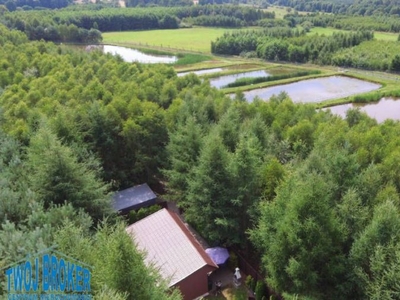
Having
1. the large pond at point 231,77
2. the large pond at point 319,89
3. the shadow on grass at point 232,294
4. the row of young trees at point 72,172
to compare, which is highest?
the row of young trees at point 72,172

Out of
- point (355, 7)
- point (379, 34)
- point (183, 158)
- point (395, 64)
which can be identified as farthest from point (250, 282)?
point (355, 7)

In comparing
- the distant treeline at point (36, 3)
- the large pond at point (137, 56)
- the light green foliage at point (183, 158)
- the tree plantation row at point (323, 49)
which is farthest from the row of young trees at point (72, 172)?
the distant treeline at point (36, 3)

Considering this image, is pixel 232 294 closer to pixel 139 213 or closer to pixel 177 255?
pixel 177 255

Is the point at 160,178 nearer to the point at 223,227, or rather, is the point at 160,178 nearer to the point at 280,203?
the point at 223,227

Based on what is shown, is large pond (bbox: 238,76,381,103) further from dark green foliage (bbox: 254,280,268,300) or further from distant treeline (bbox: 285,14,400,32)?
distant treeline (bbox: 285,14,400,32)

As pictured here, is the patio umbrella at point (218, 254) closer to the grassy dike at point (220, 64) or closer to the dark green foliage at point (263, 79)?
the grassy dike at point (220, 64)

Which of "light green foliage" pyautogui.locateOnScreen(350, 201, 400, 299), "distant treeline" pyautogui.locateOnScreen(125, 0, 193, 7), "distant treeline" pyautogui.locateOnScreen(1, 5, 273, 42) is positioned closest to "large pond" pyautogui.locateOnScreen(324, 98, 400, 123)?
"light green foliage" pyautogui.locateOnScreen(350, 201, 400, 299)
